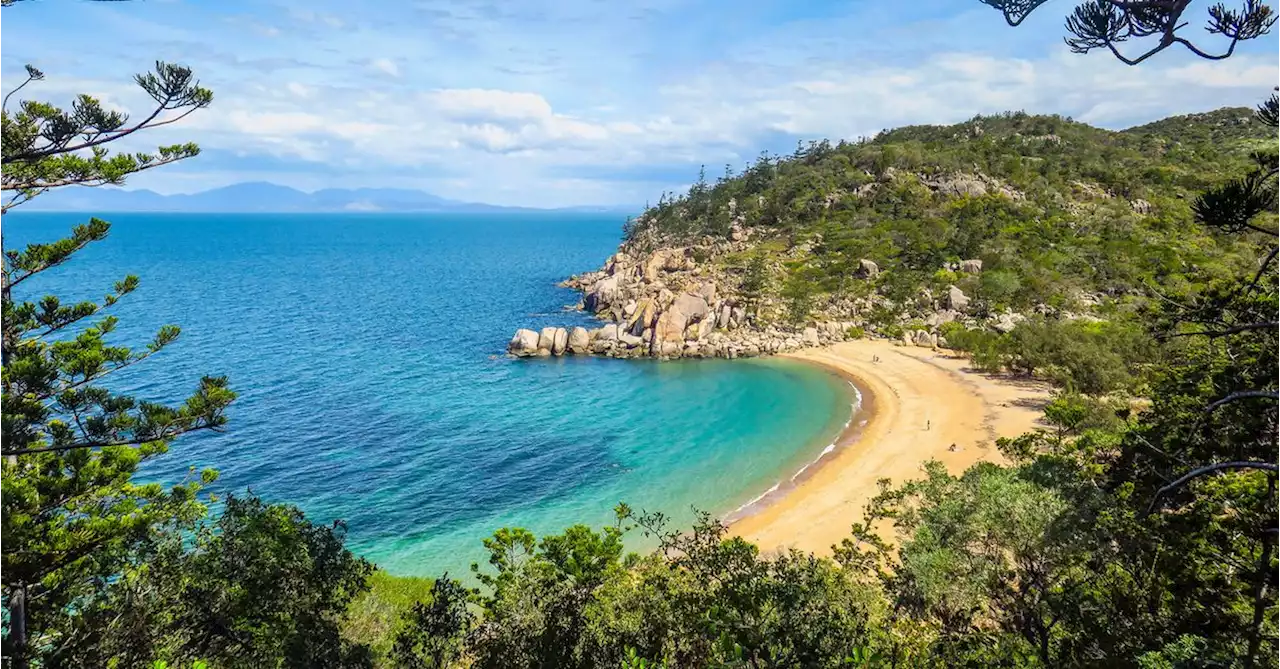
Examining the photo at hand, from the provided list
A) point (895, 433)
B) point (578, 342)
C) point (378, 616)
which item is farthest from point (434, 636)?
point (578, 342)

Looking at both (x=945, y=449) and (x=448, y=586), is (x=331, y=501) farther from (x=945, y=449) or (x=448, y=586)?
(x=945, y=449)

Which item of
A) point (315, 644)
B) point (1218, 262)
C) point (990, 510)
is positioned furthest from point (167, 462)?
point (1218, 262)

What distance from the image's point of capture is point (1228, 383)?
15.8 meters

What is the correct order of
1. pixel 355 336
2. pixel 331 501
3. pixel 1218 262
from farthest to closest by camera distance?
1. pixel 355 336
2. pixel 1218 262
3. pixel 331 501

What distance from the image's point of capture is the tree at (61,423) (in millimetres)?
10086

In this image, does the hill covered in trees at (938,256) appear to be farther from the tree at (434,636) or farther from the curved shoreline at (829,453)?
the tree at (434,636)

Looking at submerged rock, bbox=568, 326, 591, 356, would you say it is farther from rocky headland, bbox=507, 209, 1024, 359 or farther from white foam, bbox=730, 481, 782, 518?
white foam, bbox=730, 481, 782, 518

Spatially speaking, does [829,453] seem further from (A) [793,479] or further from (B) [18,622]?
(B) [18,622]

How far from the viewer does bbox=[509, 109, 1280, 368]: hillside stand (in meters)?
62.8

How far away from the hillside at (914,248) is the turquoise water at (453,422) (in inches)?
325

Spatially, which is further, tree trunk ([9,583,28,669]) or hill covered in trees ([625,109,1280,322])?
hill covered in trees ([625,109,1280,322])

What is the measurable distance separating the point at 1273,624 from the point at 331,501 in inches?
1283

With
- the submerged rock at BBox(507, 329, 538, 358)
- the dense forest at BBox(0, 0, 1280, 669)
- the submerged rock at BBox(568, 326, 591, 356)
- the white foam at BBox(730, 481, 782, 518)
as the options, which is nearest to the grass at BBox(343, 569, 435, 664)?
the dense forest at BBox(0, 0, 1280, 669)

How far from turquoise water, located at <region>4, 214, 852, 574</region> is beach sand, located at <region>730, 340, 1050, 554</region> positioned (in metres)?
2.32
